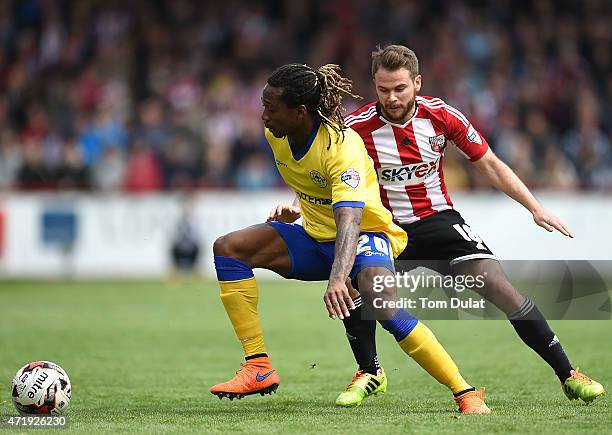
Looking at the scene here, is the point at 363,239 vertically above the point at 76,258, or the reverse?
the point at 363,239

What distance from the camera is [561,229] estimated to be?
6785 mm

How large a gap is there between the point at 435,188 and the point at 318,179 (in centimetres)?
102

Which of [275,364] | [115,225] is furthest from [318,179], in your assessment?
[115,225]

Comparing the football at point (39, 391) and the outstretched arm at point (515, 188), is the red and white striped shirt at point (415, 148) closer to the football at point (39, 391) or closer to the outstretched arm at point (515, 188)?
the outstretched arm at point (515, 188)

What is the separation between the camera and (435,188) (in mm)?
7234

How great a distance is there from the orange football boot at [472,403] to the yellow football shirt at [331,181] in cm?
98

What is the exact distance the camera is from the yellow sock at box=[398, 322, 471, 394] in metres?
6.37

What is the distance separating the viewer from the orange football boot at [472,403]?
6328mm

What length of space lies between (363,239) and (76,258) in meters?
12.3

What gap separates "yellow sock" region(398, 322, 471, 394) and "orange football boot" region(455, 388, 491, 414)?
0.16 feet

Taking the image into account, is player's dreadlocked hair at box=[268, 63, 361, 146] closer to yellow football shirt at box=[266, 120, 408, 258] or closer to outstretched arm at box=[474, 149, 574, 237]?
yellow football shirt at box=[266, 120, 408, 258]

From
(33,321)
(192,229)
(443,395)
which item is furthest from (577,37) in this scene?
(443,395)

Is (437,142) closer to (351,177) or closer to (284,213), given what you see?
(351,177)

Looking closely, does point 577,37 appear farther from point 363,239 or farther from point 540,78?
point 363,239
